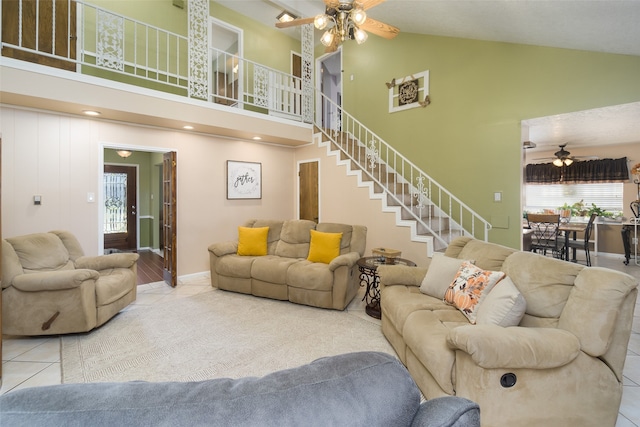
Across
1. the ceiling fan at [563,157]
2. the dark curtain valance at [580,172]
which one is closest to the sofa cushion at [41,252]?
the ceiling fan at [563,157]

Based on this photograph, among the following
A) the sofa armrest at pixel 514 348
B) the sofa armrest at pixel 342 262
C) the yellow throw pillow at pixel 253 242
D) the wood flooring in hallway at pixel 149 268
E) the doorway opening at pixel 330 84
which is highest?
the doorway opening at pixel 330 84

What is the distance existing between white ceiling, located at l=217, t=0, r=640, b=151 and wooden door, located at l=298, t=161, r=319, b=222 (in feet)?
9.15

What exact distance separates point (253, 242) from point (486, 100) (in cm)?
407

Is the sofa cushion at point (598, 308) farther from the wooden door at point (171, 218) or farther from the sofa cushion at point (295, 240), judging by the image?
the wooden door at point (171, 218)

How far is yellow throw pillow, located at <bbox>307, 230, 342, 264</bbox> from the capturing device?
12.8 ft

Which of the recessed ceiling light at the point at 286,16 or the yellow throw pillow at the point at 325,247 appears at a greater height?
the recessed ceiling light at the point at 286,16

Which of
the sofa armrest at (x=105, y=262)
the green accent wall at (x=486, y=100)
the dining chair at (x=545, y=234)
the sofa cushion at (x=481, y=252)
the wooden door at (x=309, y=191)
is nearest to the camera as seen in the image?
the sofa cushion at (x=481, y=252)

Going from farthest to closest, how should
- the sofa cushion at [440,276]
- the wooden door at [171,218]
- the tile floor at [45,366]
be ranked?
the wooden door at [171,218] → the sofa cushion at [440,276] → the tile floor at [45,366]

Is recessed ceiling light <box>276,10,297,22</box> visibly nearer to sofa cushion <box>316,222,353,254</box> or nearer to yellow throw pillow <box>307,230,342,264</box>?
sofa cushion <box>316,222,353,254</box>

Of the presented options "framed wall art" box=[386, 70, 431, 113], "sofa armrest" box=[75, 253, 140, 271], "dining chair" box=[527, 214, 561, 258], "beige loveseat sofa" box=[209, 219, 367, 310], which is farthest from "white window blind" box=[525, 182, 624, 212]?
"sofa armrest" box=[75, 253, 140, 271]

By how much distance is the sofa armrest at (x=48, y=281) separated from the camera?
8.72 ft

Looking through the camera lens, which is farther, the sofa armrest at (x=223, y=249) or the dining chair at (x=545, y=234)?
the dining chair at (x=545, y=234)

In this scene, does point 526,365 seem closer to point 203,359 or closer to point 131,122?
point 203,359

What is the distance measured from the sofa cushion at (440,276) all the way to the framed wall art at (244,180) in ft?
12.5
